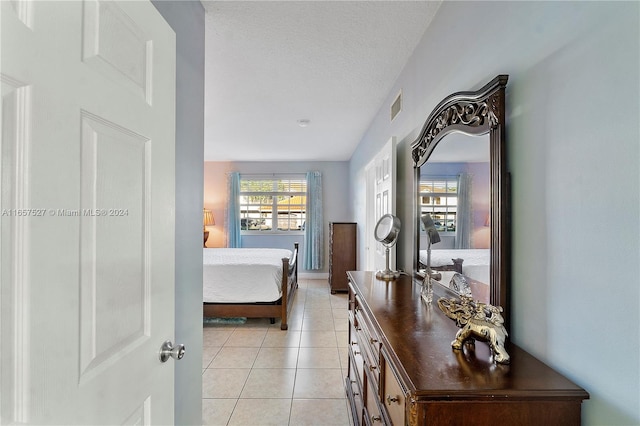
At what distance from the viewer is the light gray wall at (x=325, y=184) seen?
6684 millimetres

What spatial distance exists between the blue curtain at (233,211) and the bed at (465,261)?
208 inches

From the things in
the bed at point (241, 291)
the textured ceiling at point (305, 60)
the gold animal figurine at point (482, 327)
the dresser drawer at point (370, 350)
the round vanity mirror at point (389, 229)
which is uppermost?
the textured ceiling at point (305, 60)

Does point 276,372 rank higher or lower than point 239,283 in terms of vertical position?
lower

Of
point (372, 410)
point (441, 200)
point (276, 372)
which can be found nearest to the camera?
point (372, 410)

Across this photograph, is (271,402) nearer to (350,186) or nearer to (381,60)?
(381,60)

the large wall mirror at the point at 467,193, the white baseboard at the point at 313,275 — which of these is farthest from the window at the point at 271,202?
the large wall mirror at the point at 467,193

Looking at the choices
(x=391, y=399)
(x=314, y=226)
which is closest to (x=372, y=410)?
(x=391, y=399)

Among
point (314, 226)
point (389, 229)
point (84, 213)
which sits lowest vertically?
point (314, 226)

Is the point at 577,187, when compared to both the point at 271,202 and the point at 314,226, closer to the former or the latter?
the point at 314,226

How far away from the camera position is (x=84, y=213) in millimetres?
650

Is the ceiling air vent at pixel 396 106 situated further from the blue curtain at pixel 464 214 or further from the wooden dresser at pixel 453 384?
the wooden dresser at pixel 453 384

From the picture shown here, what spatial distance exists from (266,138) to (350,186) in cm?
225

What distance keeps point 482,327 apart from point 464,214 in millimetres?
630

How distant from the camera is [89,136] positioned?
668mm
